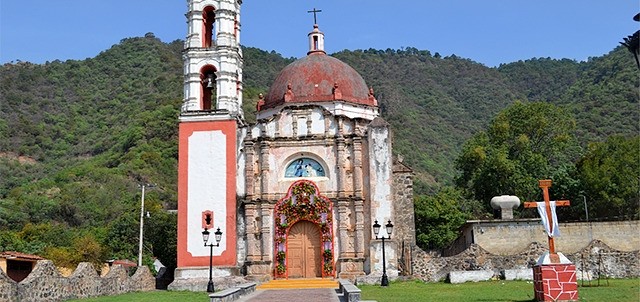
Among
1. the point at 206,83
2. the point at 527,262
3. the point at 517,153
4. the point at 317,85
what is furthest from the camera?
the point at 517,153

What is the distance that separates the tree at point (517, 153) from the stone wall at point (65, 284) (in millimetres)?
21375

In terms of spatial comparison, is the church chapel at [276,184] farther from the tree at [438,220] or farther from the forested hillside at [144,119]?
the tree at [438,220]

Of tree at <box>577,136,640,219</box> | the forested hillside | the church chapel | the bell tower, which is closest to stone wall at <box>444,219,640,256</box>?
the church chapel

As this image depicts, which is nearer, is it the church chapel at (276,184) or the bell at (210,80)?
the church chapel at (276,184)

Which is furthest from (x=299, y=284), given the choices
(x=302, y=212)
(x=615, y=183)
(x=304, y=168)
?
(x=615, y=183)

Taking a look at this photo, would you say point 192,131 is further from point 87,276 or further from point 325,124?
point 87,276

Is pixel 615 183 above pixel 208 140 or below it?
below

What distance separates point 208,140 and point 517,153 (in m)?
20.7

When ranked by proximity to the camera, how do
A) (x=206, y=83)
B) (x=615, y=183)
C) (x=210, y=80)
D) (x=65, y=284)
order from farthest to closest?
1. (x=615, y=183)
2. (x=206, y=83)
3. (x=210, y=80)
4. (x=65, y=284)

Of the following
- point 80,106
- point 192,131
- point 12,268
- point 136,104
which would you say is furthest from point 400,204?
point 80,106

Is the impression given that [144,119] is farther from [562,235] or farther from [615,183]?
[562,235]

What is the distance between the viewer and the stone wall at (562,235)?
27.5 m

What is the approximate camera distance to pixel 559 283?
13195 mm

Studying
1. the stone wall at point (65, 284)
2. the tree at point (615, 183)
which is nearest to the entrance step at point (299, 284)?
the stone wall at point (65, 284)
